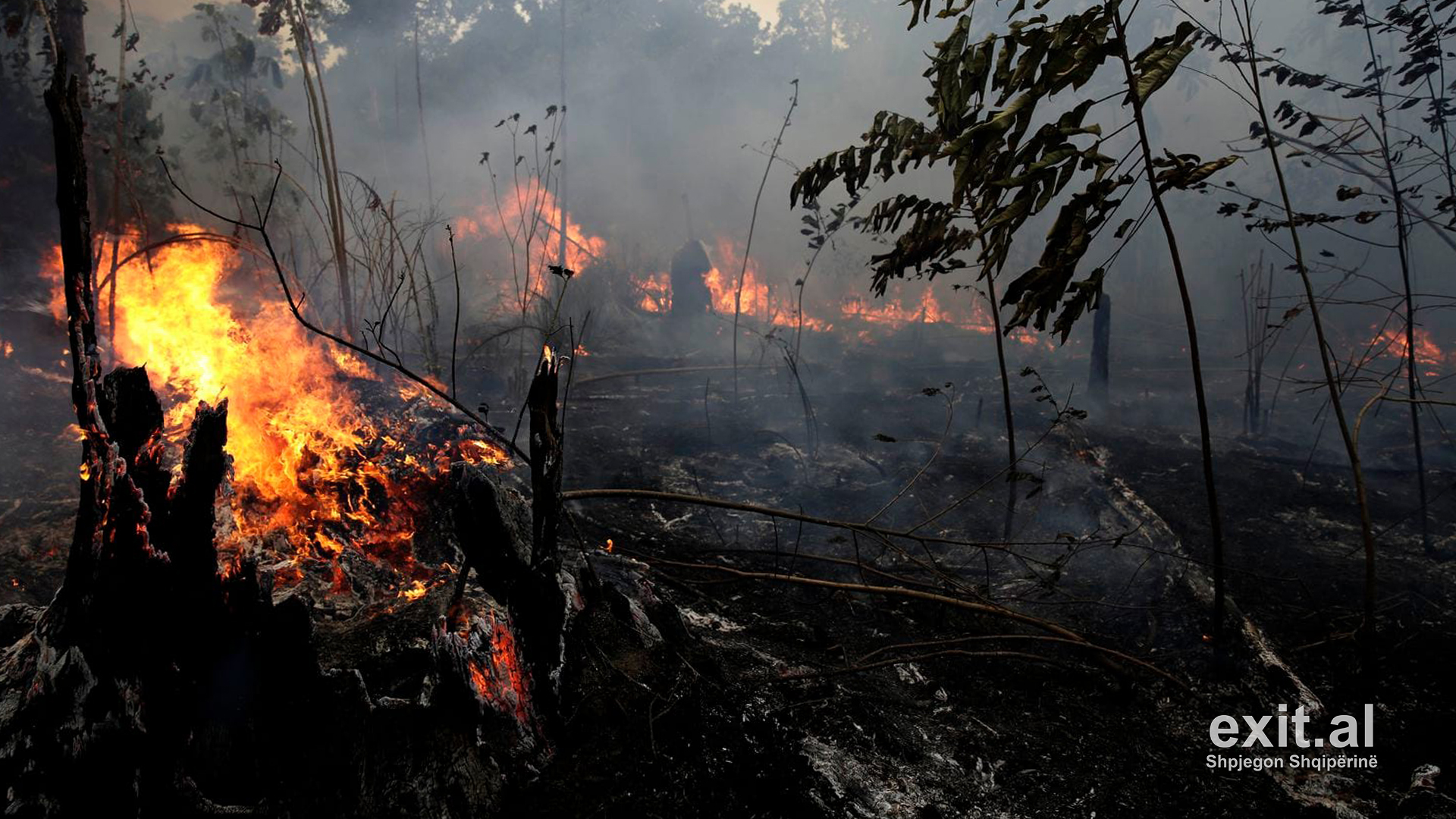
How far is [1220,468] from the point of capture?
6.89m

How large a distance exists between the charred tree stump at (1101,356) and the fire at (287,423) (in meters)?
7.37

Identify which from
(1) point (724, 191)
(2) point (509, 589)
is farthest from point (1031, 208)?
(1) point (724, 191)

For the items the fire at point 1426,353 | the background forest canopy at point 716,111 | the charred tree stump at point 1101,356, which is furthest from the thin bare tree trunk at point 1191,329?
the background forest canopy at point 716,111

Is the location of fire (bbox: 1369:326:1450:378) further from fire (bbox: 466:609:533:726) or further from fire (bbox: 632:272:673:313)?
fire (bbox: 466:609:533:726)

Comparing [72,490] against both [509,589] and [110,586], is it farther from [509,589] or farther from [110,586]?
[509,589]

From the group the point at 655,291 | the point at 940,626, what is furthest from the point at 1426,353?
the point at 940,626

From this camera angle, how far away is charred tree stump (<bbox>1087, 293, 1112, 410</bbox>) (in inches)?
342

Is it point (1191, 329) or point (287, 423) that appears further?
point (287, 423)

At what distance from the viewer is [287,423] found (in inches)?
178

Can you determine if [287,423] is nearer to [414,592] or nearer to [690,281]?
[414,592]

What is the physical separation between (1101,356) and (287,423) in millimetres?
8938

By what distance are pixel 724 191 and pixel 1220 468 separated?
16680 millimetres

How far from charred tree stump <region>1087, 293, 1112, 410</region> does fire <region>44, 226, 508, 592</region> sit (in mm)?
7367

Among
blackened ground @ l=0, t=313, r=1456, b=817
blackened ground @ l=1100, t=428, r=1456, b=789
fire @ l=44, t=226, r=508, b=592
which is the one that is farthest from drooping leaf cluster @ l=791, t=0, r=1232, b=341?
fire @ l=44, t=226, r=508, b=592
